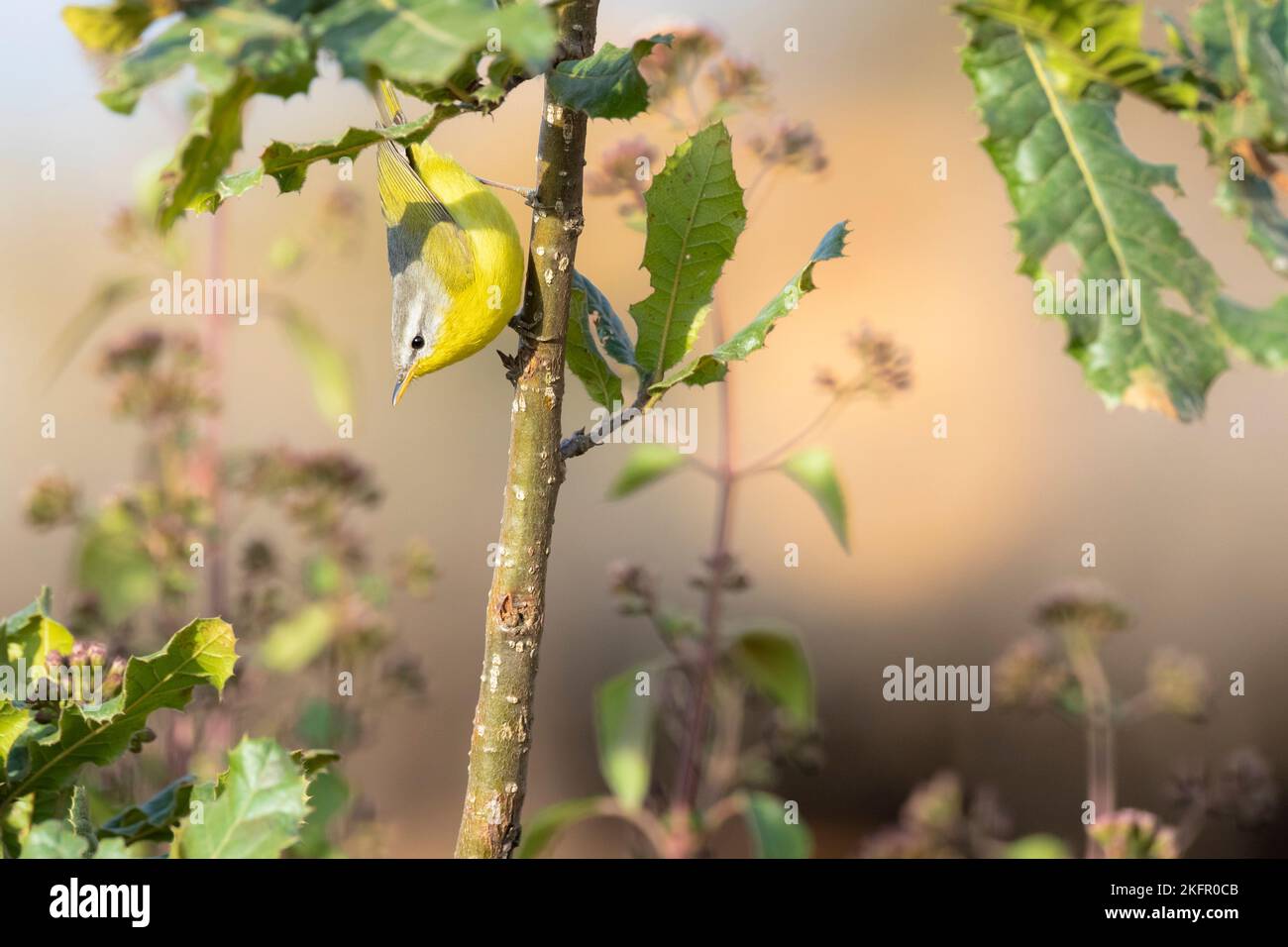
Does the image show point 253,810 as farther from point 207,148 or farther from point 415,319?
point 415,319

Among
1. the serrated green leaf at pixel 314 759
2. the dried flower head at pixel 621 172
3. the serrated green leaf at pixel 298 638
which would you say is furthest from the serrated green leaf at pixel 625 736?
the serrated green leaf at pixel 314 759

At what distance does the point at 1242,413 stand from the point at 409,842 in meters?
4.03

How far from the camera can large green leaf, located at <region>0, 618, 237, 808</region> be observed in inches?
48.8

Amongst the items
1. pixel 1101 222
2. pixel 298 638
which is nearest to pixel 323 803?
pixel 298 638

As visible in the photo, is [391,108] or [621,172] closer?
[391,108]

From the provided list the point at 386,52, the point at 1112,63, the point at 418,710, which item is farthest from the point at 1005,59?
the point at 418,710

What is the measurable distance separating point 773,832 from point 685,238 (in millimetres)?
1766

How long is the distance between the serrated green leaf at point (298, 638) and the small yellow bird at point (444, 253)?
42.2 inches

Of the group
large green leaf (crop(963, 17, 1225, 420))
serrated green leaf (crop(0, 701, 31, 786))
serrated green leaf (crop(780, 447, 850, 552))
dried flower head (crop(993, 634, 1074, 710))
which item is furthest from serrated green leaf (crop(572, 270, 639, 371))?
dried flower head (crop(993, 634, 1074, 710))

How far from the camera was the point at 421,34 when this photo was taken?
802 mm

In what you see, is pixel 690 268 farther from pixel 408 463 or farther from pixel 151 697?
pixel 408 463

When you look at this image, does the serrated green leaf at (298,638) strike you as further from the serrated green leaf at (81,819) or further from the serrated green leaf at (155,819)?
the serrated green leaf at (81,819)

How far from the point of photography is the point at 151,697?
1.27 metres

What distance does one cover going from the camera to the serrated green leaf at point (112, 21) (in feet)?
2.81
